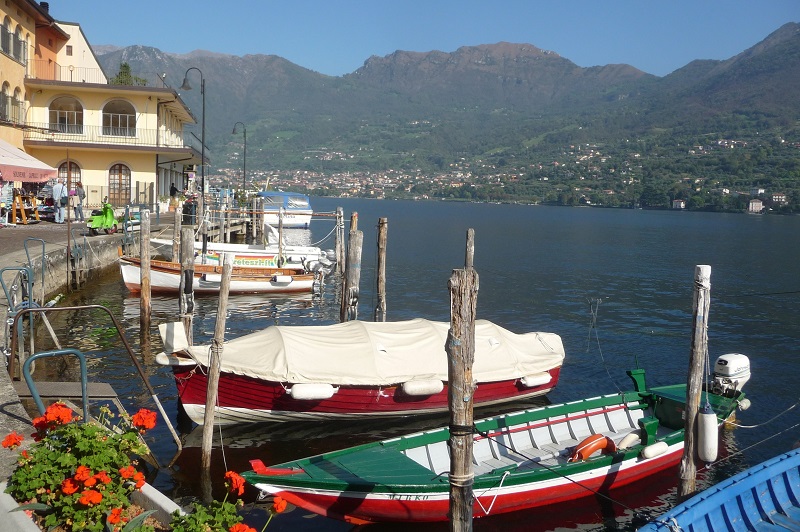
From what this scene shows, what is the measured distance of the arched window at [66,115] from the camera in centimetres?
4444

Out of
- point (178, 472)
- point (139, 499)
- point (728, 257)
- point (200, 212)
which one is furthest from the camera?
point (728, 257)

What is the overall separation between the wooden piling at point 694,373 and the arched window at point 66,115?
41629 mm

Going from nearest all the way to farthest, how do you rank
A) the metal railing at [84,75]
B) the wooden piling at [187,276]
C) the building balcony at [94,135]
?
the wooden piling at [187,276] → the building balcony at [94,135] → the metal railing at [84,75]

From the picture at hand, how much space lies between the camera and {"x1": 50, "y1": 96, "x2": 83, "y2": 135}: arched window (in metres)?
44.4

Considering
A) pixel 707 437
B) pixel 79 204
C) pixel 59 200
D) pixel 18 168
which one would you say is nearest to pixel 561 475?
pixel 707 437

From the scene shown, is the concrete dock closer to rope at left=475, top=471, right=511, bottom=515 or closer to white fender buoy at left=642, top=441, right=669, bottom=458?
rope at left=475, top=471, right=511, bottom=515

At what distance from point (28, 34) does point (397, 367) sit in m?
39.6

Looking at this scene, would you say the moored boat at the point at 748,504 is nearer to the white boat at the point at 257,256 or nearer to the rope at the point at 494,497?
the rope at the point at 494,497

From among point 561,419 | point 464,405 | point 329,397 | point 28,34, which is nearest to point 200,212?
point 28,34

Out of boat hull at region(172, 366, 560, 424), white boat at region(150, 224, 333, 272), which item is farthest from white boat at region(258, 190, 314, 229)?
boat hull at region(172, 366, 560, 424)

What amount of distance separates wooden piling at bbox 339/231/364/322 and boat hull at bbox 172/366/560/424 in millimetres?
6214

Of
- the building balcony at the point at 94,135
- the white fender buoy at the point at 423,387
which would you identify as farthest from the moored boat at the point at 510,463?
the building balcony at the point at 94,135

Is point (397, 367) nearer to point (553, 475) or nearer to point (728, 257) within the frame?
point (553, 475)

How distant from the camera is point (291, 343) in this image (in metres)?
15.0
